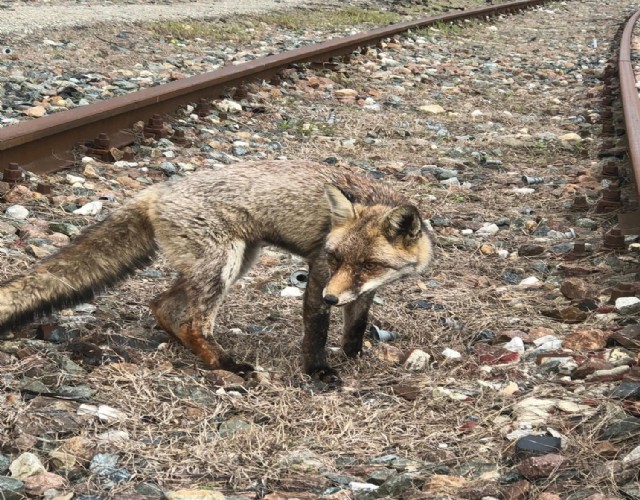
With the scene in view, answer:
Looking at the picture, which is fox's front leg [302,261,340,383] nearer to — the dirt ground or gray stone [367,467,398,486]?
the dirt ground

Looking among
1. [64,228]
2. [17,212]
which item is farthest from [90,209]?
[17,212]

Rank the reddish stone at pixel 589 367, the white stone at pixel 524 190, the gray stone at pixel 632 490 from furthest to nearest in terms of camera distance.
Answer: the white stone at pixel 524 190
the reddish stone at pixel 589 367
the gray stone at pixel 632 490

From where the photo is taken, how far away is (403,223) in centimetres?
483

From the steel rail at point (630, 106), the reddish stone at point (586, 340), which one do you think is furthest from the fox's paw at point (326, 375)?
the steel rail at point (630, 106)

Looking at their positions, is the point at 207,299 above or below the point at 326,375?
above

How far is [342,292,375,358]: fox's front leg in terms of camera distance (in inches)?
202

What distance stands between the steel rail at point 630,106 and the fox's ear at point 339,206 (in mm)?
2609

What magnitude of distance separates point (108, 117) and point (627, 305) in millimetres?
4845

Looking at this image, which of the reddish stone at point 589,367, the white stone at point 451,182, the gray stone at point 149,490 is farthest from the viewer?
the white stone at point 451,182

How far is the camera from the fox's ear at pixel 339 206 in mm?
4824

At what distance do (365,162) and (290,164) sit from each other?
3451 millimetres

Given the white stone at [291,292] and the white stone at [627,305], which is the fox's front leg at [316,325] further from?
the white stone at [627,305]

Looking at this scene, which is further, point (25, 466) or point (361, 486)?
point (361, 486)

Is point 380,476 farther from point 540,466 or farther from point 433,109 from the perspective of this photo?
point 433,109
